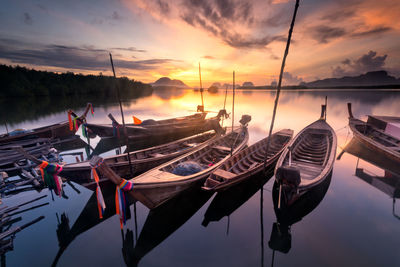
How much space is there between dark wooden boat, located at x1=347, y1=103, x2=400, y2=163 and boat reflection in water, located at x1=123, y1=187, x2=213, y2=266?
1491 centimetres

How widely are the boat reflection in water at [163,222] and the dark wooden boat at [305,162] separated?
5.02 metres

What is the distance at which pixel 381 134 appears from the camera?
1772cm

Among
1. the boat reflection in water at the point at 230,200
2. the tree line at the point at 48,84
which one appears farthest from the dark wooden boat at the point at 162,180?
the tree line at the point at 48,84

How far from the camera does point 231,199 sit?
10.7m

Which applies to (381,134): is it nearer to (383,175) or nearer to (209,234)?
(383,175)

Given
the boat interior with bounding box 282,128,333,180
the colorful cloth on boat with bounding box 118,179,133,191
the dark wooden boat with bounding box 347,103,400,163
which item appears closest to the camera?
the colorful cloth on boat with bounding box 118,179,133,191

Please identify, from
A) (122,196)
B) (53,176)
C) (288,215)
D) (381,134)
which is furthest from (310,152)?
(53,176)

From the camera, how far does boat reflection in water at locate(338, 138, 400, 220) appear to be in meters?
11.4

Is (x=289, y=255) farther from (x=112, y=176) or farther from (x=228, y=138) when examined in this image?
(x=228, y=138)

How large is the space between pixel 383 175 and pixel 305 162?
24.1ft

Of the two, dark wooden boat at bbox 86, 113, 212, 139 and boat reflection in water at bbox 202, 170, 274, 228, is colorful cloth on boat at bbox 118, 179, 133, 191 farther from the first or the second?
dark wooden boat at bbox 86, 113, 212, 139

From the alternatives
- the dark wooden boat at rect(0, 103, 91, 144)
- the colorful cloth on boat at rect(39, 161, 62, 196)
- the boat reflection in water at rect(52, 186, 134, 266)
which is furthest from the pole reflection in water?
the dark wooden boat at rect(0, 103, 91, 144)

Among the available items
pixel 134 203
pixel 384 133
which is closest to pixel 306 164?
pixel 134 203

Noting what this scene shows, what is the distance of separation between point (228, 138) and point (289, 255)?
1048 centimetres
